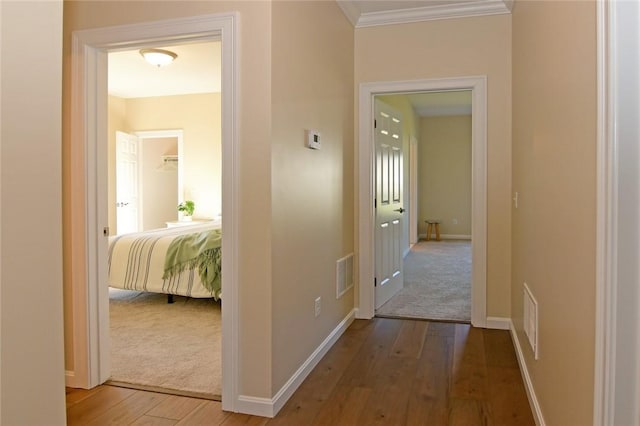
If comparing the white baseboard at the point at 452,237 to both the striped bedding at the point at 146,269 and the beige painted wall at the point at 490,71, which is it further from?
the striped bedding at the point at 146,269

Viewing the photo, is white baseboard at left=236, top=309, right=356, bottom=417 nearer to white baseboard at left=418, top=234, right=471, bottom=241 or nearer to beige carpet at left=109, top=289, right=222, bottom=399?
beige carpet at left=109, top=289, right=222, bottom=399

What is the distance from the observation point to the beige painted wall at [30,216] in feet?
3.32

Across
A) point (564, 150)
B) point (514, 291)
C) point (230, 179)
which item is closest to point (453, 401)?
point (514, 291)

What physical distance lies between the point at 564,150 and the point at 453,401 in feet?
4.82

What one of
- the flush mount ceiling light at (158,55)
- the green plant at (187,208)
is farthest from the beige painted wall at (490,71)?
the green plant at (187,208)

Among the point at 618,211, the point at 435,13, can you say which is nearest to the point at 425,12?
the point at 435,13

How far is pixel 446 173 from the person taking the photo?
998 cm

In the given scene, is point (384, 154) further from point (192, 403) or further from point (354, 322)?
point (192, 403)

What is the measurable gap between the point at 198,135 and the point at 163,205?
2.29m

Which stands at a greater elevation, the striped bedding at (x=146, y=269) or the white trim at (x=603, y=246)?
the white trim at (x=603, y=246)

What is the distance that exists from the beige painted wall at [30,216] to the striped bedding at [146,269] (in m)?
3.06

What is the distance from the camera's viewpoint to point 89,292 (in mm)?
2533

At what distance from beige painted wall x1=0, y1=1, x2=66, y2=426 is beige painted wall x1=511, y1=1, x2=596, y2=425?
1.40 m

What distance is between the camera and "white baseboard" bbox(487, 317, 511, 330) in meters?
3.65
